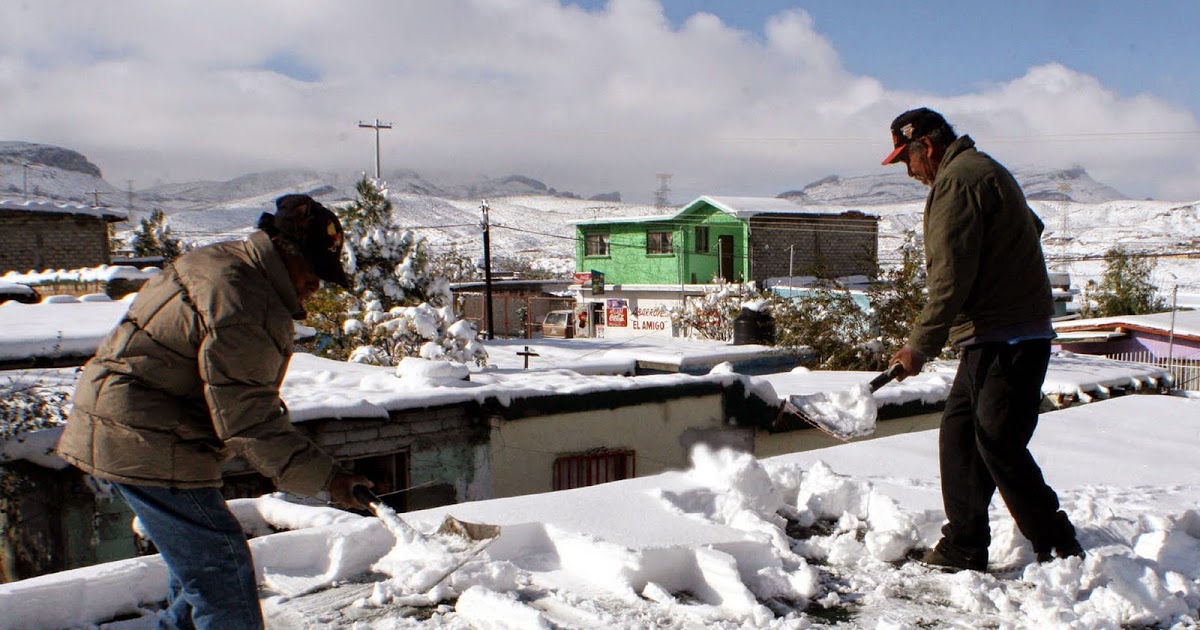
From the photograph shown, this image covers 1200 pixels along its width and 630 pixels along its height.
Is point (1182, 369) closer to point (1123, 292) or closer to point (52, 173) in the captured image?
point (1123, 292)

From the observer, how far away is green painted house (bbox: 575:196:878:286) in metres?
37.6

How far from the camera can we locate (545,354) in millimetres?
23625

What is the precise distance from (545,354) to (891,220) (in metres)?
66.7

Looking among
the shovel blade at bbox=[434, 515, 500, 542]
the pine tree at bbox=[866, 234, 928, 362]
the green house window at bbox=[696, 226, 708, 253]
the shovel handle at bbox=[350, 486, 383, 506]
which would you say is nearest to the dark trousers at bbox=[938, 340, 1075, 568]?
the shovel blade at bbox=[434, 515, 500, 542]

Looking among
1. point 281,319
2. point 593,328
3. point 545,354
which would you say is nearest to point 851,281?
point 593,328

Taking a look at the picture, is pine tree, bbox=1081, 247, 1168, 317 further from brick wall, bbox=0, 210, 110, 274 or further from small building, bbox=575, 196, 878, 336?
brick wall, bbox=0, 210, 110, 274

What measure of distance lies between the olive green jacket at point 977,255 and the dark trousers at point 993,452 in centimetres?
12

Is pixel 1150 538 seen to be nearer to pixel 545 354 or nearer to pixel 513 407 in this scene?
pixel 513 407

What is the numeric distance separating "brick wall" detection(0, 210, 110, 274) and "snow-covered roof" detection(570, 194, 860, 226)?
2069 centimetres

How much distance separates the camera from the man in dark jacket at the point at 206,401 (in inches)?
88.0

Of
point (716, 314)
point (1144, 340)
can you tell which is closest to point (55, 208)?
point (716, 314)

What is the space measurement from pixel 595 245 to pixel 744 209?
7416mm

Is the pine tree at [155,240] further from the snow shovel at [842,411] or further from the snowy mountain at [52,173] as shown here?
the snowy mountain at [52,173]

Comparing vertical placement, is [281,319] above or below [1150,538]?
above
